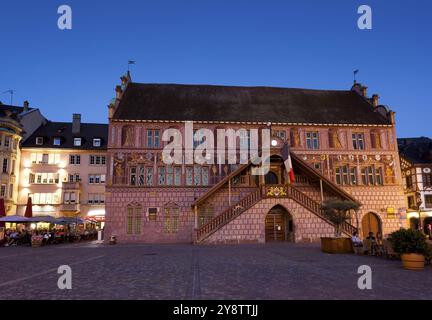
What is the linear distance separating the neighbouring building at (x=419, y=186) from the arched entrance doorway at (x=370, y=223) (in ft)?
41.7

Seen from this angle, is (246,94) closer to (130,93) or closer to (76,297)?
(130,93)

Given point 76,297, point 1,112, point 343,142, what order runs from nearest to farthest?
point 76,297 → point 343,142 → point 1,112

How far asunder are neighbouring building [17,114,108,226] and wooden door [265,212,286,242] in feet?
73.8

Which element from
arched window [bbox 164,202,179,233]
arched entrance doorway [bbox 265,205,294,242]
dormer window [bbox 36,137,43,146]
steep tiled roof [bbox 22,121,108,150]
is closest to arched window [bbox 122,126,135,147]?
arched window [bbox 164,202,179,233]

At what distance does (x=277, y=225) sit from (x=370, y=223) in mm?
9623

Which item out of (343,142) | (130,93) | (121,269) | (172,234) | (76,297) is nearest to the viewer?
(76,297)

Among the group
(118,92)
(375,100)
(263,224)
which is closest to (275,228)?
(263,224)

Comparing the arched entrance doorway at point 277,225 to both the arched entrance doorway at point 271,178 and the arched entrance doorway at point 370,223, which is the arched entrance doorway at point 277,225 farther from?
the arched entrance doorway at point 370,223

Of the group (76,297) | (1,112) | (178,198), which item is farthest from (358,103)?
(1,112)

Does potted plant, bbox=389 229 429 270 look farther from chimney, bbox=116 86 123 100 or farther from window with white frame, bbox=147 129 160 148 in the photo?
chimney, bbox=116 86 123 100

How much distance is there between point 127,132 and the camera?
31.5 m

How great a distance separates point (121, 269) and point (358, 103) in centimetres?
3296
